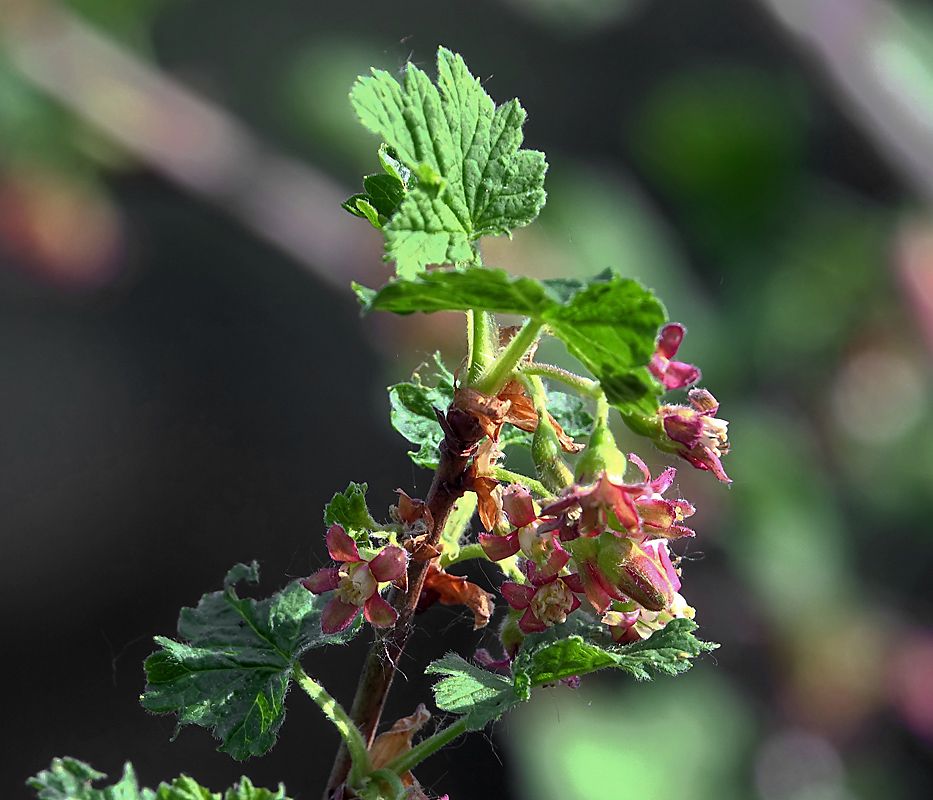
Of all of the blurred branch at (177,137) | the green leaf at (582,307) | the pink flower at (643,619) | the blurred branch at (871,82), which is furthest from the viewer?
the blurred branch at (871,82)

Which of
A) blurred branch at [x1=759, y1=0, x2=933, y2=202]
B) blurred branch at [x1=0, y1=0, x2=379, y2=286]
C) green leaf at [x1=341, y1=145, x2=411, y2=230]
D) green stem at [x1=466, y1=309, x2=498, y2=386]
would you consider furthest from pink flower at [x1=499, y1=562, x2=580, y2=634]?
blurred branch at [x1=759, y1=0, x2=933, y2=202]

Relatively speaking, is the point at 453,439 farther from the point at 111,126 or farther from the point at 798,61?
the point at 798,61

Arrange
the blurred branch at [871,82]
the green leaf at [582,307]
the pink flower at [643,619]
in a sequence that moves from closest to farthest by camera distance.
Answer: the green leaf at [582,307], the pink flower at [643,619], the blurred branch at [871,82]

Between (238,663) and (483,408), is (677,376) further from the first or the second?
(238,663)

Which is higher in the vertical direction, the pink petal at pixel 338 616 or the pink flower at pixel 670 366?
the pink flower at pixel 670 366

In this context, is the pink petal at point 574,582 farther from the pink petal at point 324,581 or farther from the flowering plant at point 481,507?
the pink petal at point 324,581

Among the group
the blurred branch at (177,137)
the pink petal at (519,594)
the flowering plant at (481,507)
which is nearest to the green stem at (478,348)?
the flowering plant at (481,507)
